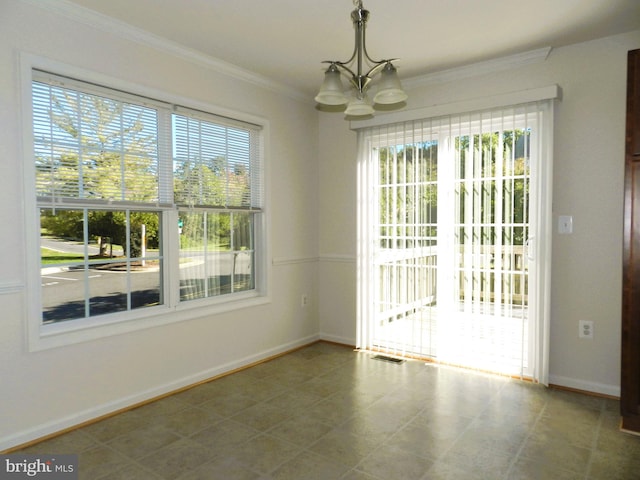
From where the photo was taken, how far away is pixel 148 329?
3070 mm

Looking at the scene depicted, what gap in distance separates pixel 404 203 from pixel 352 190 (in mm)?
655

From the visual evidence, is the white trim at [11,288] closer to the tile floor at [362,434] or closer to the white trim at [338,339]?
the tile floor at [362,434]

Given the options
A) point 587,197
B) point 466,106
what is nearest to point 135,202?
point 466,106

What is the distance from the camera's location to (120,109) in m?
2.91

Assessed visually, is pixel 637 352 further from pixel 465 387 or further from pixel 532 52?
pixel 532 52

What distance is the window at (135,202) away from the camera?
8.58 feet

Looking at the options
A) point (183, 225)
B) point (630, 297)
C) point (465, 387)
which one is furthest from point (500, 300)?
point (183, 225)

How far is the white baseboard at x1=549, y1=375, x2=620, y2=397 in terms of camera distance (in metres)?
3.09

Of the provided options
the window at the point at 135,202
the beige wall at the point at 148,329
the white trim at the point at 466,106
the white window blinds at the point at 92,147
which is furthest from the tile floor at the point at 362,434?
the white trim at the point at 466,106

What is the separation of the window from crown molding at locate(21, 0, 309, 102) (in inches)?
15.4

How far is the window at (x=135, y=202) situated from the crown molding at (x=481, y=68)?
1.58 m

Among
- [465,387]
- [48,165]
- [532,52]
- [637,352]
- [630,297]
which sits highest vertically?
[532,52]

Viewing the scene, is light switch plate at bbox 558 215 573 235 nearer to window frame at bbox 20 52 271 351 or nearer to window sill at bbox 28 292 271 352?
window frame at bbox 20 52 271 351

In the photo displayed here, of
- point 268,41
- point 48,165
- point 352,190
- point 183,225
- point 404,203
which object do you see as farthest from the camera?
point 352,190
